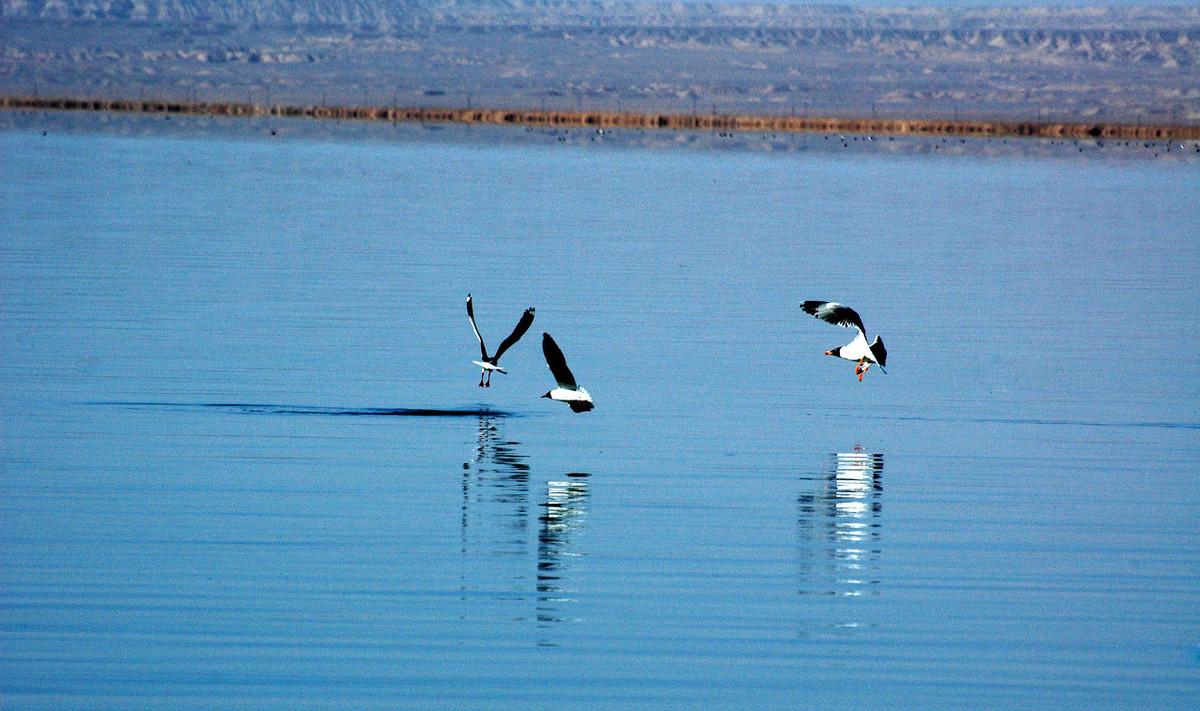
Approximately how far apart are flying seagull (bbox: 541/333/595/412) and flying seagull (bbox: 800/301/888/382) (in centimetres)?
217

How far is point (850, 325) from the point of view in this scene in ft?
61.1

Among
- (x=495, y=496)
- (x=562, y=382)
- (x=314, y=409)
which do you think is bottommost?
(x=495, y=496)

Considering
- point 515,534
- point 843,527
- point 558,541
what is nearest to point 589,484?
point 515,534

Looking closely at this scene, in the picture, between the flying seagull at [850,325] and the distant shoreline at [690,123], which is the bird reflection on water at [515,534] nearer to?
the flying seagull at [850,325]

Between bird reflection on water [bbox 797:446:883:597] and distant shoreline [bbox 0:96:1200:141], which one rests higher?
distant shoreline [bbox 0:96:1200:141]

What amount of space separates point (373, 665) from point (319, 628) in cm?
75

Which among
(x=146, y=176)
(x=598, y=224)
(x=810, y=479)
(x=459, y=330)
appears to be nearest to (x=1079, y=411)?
(x=810, y=479)

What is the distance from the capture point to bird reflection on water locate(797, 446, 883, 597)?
13430 millimetres

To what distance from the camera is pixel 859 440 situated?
18859 mm

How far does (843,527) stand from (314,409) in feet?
21.3

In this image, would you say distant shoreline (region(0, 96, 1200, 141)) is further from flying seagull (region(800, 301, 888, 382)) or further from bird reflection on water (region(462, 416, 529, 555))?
bird reflection on water (region(462, 416, 529, 555))

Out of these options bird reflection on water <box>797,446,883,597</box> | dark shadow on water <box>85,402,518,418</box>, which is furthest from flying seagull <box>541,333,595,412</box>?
dark shadow on water <box>85,402,518,418</box>

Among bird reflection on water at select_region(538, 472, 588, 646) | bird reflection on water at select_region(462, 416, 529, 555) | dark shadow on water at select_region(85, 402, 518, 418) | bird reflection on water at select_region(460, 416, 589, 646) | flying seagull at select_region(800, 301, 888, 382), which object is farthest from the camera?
dark shadow on water at select_region(85, 402, 518, 418)

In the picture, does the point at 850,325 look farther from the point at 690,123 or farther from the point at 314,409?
the point at 690,123
